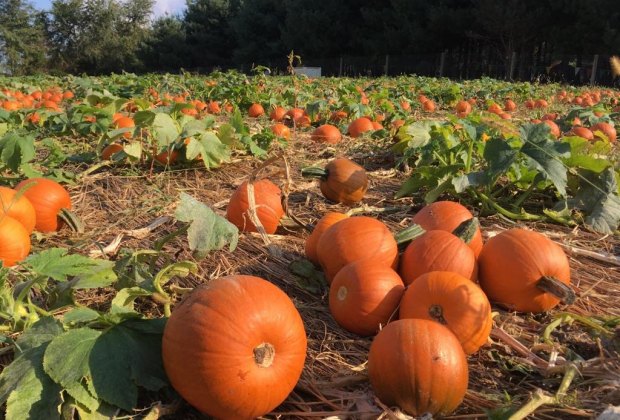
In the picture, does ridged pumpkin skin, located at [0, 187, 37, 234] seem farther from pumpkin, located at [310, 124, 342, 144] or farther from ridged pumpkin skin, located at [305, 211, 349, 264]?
pumpkin, located at [310, 124, 342, 144]

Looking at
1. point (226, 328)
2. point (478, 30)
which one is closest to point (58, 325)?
point (226, 328)

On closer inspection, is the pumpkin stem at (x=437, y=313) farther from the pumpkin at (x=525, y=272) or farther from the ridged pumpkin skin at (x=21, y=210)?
the ridged pumpkin skin at (x=21, y=210)

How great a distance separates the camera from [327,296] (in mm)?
2543

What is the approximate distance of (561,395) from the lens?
171 centimetres

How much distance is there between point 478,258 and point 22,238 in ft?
7.20

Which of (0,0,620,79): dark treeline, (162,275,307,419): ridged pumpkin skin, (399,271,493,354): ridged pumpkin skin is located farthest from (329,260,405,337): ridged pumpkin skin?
(0,0,620,79): dark treeline

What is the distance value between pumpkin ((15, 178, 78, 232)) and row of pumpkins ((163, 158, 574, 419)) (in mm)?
1590

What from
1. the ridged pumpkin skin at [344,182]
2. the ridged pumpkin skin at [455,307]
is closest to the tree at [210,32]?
the ridged pumpkin skin at [344,182]

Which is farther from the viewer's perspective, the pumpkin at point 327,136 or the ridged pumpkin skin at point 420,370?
the pumpkin at point 327,136

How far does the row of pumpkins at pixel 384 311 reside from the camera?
1.66m

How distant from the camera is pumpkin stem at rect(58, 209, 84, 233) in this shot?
3.32 metres

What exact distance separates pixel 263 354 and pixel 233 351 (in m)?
0.10


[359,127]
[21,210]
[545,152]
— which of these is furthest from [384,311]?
[359,127]

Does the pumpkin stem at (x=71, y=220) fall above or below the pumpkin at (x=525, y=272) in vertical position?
below
